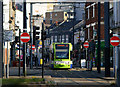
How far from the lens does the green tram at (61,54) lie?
138 ft

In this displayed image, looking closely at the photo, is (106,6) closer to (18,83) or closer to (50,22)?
(18,83)

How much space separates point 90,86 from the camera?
1900cm

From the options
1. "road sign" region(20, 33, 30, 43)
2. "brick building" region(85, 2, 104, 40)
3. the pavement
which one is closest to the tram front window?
the pavement

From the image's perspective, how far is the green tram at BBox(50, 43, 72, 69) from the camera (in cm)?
4194

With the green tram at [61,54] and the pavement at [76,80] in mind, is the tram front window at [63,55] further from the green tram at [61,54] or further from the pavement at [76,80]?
the pavement at [76,80]

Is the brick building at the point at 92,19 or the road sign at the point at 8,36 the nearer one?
the road sign at the point at 8,36

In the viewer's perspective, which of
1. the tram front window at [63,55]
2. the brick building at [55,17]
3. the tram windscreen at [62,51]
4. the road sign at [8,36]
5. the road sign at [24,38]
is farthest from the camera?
the brick building at [55,17]

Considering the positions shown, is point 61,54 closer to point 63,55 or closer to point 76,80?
point 63,55

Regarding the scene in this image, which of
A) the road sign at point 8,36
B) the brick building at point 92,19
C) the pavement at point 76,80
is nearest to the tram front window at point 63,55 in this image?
the pavement at point 76,80

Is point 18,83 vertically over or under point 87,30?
under

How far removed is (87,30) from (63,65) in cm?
1999

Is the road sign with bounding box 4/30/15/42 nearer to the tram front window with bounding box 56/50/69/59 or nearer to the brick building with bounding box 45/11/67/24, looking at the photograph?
the tram front window with bounding box 56/50/69/59

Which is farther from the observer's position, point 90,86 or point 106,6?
point 106,6

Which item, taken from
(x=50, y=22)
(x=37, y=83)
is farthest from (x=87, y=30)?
(x=50, y=22)
